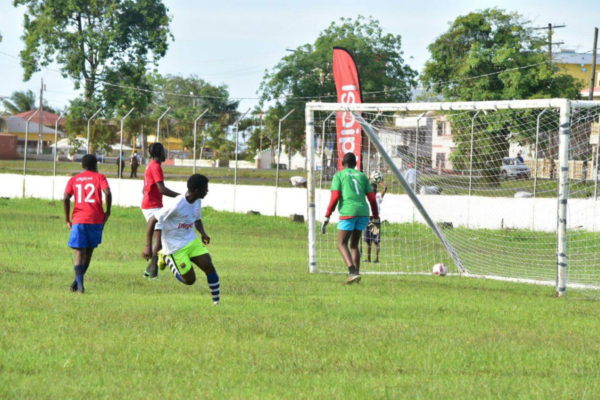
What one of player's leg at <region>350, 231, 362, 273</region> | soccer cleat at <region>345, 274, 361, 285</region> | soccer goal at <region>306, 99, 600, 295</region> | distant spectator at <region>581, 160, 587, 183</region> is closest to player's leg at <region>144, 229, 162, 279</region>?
soccer cleat at <region>345, 274, 361, 285</region>

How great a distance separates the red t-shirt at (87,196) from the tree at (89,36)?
43.6 meters

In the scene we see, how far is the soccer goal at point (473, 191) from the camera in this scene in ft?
51.4

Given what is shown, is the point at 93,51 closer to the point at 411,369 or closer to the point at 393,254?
the point at 393,254

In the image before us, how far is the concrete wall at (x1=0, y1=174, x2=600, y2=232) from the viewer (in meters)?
23.5

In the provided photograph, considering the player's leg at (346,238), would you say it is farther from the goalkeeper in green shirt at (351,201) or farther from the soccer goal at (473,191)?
the soccer goal at (473,191)

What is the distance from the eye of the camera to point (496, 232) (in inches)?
919

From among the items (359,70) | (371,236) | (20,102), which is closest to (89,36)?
(359,70)

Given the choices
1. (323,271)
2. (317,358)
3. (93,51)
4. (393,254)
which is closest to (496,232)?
(393,254)

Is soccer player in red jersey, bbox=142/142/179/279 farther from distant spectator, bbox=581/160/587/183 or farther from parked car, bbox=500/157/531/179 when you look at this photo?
distant spectator, bbox=581/160/587/183

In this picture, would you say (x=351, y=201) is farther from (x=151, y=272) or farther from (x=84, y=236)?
(x=84, y=236)

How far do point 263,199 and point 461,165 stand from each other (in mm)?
8476

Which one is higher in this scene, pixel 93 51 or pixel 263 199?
pixel 93 51

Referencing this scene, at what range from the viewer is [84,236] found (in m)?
11.1

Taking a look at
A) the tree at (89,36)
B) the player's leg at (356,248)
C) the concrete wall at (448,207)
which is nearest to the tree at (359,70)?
the tree at (89,36)
